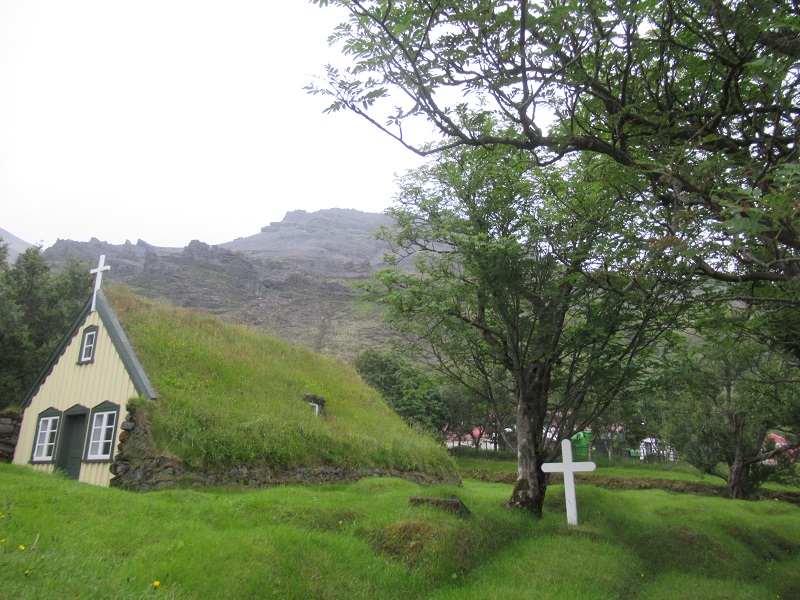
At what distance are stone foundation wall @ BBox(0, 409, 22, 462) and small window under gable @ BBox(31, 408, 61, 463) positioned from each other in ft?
5.30

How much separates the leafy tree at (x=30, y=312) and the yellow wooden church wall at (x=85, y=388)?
1265cm

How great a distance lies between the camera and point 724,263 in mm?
9375

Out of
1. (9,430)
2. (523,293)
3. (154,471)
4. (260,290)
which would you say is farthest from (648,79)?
(260,290)

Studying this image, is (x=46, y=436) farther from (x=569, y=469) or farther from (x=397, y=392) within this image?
(x=397, y=392)

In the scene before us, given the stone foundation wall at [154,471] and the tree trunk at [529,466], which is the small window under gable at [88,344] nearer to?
the stone foundation wall at [154,471]

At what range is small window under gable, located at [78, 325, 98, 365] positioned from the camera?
704 inches

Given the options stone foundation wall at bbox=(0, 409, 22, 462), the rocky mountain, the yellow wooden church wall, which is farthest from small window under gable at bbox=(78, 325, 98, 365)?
the rocky mountain

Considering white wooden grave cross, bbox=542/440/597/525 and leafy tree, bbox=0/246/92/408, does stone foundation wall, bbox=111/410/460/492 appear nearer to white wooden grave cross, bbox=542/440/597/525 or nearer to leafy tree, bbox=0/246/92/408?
white wooden grave cross, bbox=542/440/597/525

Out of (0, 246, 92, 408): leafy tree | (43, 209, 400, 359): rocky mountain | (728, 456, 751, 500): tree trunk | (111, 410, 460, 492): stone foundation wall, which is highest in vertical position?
(43, 209, 400, 359): rocky mountain

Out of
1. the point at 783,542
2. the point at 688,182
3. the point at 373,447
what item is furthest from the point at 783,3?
the point at 373,447

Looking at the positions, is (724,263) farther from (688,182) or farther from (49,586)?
(49,586)

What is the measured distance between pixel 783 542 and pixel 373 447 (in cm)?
1298

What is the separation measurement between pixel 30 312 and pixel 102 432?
2346 cm

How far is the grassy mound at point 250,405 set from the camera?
51.0 feet
